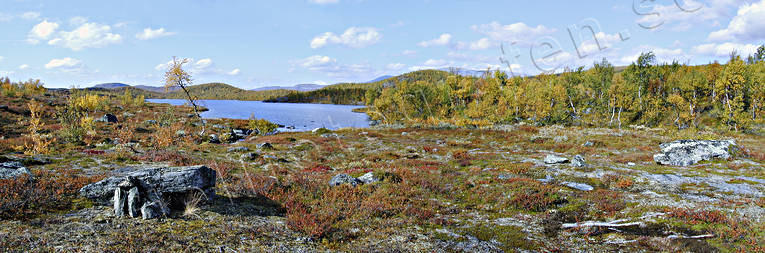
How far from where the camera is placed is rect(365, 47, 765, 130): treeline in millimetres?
55969

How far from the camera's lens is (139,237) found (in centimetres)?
789

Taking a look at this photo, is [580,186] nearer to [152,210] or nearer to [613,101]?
[152,210]

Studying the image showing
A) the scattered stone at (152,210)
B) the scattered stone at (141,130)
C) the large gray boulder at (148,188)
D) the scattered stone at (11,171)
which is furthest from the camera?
the scattered stone at (141,130)

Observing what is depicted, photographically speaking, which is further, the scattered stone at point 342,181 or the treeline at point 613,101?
the treeline at point 613,101

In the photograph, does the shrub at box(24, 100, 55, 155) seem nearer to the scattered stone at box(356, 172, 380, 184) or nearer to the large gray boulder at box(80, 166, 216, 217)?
the large gray boulder at box(80, 166, 216, 217)

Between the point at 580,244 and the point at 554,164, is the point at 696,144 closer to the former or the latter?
the point at 554,164

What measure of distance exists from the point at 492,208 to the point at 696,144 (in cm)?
2296

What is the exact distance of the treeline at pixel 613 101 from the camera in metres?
56.0

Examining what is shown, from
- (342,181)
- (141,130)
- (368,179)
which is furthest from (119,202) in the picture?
(141,130)

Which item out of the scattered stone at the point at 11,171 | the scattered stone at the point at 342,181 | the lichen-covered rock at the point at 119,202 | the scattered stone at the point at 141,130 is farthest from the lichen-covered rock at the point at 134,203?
the scattered stone at the point at 141,130

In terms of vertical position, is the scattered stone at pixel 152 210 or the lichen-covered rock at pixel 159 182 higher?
the lichen-covered rock at pixel 159 182

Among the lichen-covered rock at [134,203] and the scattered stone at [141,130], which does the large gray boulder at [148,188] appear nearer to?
the lichen-covered rock at [134,203]

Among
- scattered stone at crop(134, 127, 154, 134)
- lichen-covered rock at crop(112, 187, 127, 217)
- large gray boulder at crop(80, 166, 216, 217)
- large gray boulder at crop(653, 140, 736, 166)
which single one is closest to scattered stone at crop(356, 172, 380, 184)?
large gray boulder at crop(80, 166, 216, 217)

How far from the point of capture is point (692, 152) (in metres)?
23.8
